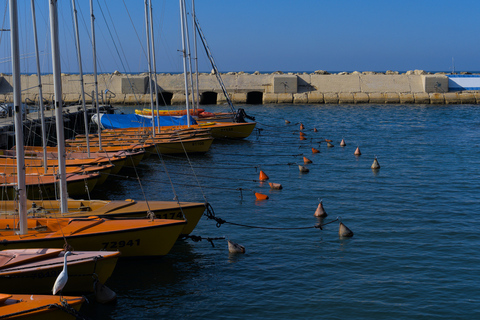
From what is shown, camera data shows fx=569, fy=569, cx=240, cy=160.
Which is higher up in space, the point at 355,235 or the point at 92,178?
the point at 92,178

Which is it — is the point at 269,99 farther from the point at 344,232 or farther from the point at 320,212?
the point at 344,232

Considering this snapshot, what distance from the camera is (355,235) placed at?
18078 millimetres

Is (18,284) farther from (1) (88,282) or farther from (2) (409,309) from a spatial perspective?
(2) (409,309)

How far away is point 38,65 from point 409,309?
17.6 meters

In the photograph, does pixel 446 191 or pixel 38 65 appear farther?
pixel 446 191

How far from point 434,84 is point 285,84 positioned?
20.6 metres

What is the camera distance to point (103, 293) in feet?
40.5

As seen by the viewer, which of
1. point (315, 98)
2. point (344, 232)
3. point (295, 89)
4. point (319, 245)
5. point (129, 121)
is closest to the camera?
point (319, 245)

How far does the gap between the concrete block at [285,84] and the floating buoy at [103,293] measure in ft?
221

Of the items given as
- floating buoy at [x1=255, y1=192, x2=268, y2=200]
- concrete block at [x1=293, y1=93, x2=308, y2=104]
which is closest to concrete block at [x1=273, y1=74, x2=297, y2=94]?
concrete block at [x1=293, y1=93, x2=308, y2=104]

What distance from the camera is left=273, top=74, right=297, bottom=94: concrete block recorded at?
78.3m

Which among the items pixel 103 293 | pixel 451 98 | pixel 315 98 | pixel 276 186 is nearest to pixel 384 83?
pixel 451 98

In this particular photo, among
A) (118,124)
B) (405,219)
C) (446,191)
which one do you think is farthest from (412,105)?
(405,219)

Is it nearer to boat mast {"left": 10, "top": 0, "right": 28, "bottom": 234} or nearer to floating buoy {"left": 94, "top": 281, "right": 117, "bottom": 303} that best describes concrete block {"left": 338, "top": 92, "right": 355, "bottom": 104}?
boat mast {"left": 10, "top": 0, "right": 28, "bottom": 234}
